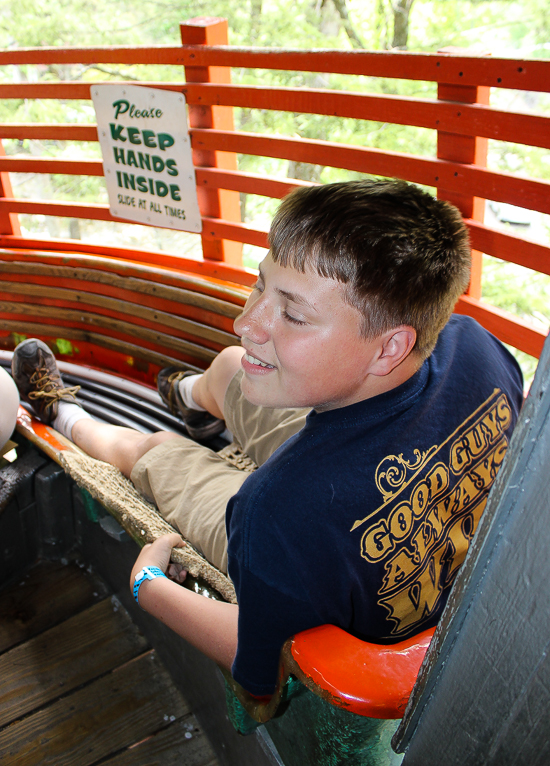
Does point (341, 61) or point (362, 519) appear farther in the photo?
point (341, 61)

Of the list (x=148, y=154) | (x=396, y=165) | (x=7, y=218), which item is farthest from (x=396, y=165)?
(x=7, y=218)

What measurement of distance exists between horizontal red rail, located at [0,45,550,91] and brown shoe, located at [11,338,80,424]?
4.46 ft

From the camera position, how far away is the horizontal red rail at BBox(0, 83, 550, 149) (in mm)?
1792

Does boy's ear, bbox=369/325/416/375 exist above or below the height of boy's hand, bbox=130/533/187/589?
above

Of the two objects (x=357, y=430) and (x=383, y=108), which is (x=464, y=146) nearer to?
(x=383, y=108)

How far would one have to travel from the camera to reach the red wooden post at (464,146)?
1916mm

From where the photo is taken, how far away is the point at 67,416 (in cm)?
247

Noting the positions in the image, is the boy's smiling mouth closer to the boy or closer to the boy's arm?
the boy

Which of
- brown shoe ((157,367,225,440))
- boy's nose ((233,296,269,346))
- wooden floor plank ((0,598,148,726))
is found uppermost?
boy's nose ((233,296,269,346))

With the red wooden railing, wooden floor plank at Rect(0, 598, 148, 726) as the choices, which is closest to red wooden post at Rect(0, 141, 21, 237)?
the red wooden railing

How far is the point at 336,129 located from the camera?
7.28 m

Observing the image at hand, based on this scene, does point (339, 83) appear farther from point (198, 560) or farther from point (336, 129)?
point (198, 560)

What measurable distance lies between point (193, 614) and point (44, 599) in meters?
1.13

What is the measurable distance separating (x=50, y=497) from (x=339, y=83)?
6.62 metres
